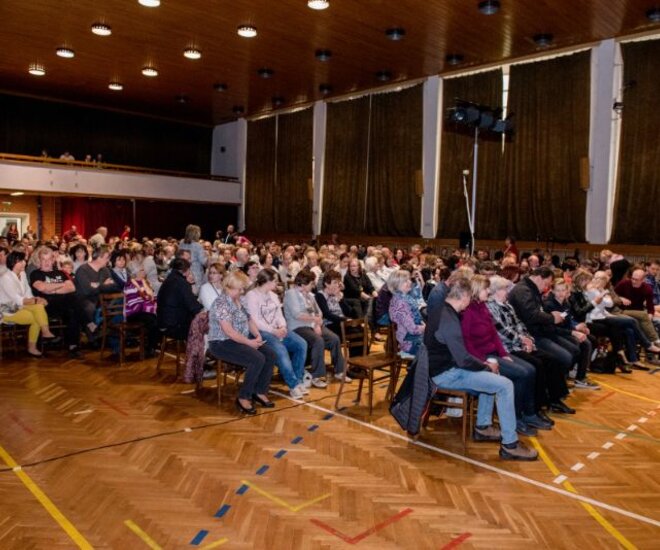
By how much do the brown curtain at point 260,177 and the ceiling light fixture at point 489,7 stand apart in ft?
32.8

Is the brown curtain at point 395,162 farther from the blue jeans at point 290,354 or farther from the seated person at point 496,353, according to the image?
the seated person at point 496,353

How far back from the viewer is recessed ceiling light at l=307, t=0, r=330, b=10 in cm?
924

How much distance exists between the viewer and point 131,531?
313 centimetres

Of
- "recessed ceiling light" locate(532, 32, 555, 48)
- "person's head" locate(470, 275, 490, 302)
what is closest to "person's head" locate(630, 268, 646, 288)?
"person's head" locate(470, 275, 490, 302)

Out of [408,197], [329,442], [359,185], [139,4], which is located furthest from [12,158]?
[329,442]

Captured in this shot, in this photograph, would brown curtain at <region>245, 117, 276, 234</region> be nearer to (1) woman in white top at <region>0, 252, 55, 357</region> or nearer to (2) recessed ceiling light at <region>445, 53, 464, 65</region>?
A: (2) recessed ceiling light at <region>445, 53, 464, 65</region>

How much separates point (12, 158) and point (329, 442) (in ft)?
46.7

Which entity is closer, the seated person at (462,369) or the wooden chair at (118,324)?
the seated person at (462,369)

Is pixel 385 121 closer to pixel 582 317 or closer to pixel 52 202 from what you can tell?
pixel 582 317

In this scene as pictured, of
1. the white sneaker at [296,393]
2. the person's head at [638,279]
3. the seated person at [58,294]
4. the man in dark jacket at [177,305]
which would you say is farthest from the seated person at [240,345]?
the person's head at [638,279]

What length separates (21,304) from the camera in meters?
6.80

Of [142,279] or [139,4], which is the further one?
[139,4]

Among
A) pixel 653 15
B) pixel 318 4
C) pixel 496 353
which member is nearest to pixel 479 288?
pixel 496 353

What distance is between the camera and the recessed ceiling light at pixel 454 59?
12.5 meters
